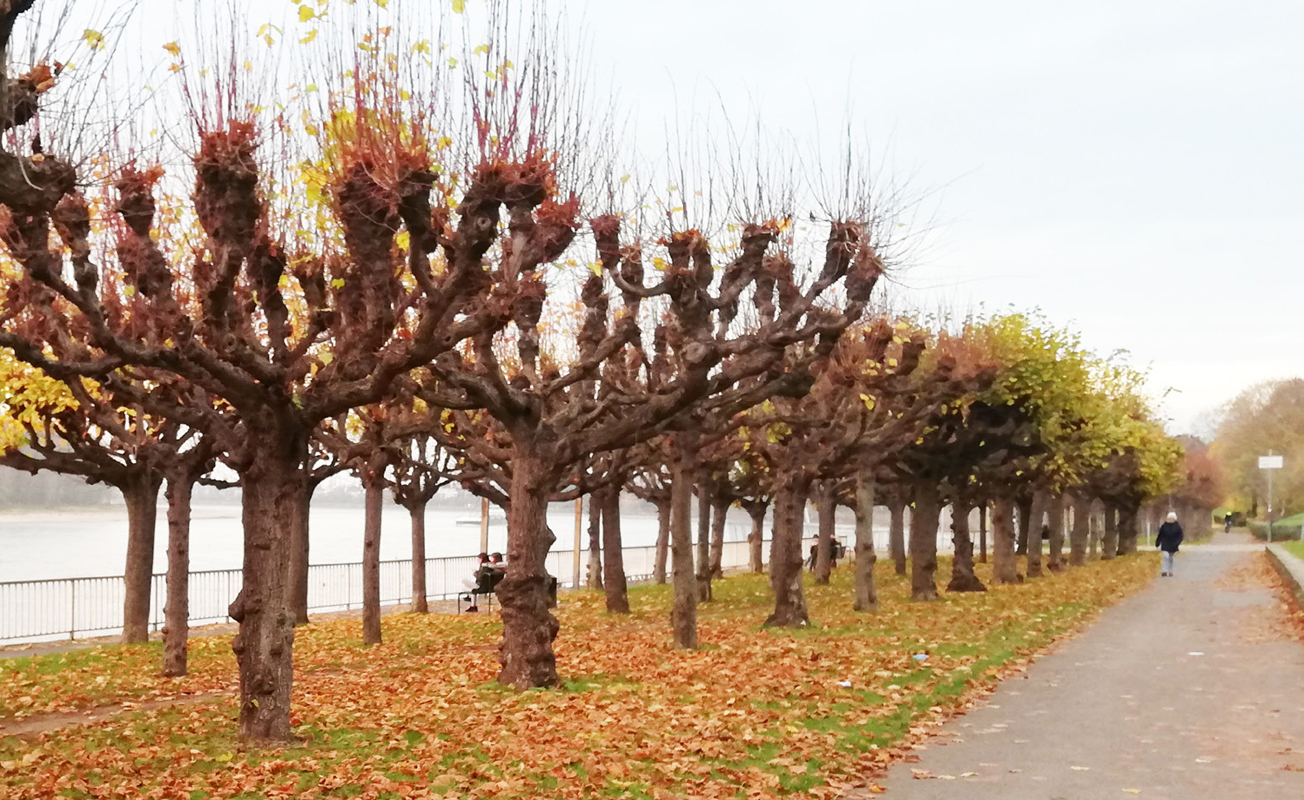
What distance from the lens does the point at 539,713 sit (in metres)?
14.5

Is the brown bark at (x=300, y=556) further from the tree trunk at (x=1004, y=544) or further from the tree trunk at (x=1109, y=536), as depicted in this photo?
the tree trunk at (x=1109, y=536)

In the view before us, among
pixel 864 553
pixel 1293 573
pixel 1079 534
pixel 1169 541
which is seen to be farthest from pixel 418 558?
pixel 1079 534

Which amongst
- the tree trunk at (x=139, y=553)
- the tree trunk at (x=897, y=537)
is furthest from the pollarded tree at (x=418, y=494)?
the tree trunk at (x=897, y=537)

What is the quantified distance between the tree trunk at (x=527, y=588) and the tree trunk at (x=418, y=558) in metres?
16.7

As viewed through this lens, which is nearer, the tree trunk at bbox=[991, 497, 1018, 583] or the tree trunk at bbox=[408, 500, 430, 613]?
the tree trunk at bbox=[408, 500, 430, 613]

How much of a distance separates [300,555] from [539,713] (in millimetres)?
14122

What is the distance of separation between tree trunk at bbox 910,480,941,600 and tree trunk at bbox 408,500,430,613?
11.5 meters

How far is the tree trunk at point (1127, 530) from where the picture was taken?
78750mm

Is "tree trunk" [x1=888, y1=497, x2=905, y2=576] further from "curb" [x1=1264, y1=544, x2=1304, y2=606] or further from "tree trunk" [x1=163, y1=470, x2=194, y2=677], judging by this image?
"tree trunk" [x1=163, y1=470, x2=194, y2=677]

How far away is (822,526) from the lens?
43281 mm

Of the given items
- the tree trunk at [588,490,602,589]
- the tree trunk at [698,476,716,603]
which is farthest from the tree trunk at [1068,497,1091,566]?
the tree trunk at [588,490,602,589]

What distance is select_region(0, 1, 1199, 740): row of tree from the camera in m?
Answer: 12.9

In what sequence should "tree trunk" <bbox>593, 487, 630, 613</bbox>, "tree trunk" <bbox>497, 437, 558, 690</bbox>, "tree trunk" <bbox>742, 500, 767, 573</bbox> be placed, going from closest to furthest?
"tree trunk" <bbox>497, 437, 558, 690</bbox> < "tree trunk" <bbox>593, 487, 630, 613</bbox> < "tree trunk" <bbox>742, 500, 767, 573</bbox>

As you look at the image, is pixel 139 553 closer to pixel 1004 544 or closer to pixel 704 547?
pixel 704 547
